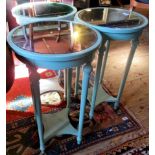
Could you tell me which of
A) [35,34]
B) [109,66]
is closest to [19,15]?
[35,34]

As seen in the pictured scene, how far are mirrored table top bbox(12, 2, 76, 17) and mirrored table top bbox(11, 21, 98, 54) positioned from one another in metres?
0.27

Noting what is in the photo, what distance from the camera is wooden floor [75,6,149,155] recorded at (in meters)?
1.57

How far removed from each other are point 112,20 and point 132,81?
836mm

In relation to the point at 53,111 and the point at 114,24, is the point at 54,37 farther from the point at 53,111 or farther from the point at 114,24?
the point at 53,111

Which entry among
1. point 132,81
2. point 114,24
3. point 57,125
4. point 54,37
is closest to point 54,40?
point 54,37

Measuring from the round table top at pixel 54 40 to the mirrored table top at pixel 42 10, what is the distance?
0.27 meters

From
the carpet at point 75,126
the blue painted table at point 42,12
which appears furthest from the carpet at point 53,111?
the blue painted table at point 42,12

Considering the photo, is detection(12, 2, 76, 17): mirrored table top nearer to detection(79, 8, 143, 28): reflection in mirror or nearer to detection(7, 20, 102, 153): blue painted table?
detection(79, 8, 143, 28): reflection in mirror

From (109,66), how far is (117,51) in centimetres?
43

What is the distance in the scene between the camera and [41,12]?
142 centimetres

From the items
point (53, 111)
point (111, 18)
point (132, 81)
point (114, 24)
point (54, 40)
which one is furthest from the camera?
point (132, 81)

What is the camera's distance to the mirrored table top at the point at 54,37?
96 cm

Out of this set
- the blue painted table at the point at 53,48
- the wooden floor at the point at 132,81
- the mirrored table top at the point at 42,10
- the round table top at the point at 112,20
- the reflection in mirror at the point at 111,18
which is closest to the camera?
the blue painted table at the point at 53,48

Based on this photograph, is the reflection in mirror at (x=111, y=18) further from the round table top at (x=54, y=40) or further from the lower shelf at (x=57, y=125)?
the lower shelf at (x=57, y=125)
